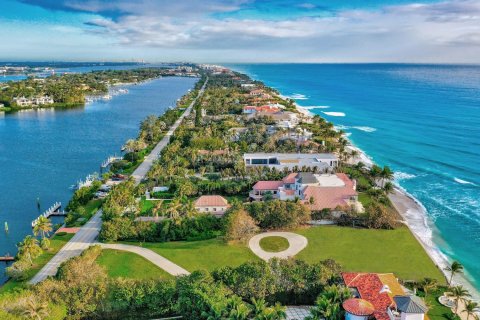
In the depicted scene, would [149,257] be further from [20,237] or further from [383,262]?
[383,262]

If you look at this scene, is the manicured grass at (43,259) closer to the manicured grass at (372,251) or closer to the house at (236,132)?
the manicured grass at (372,251)

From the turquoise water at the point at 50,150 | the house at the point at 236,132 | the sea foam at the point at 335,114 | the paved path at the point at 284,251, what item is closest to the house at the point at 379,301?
the paved path at the point at 284,251

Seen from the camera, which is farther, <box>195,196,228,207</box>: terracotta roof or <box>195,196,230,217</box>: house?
<box>195,196,228,207</box>: terracotta roof

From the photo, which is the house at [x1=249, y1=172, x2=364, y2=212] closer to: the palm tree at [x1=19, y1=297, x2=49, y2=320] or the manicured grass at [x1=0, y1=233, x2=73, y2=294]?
the manicured grass at [x1=0, y1=233, x2=73, y2=294]

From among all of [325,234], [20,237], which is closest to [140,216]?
[20,237]

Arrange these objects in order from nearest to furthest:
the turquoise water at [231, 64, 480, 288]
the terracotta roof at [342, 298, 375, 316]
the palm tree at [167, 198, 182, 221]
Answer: the terracotta roof at [342, 298, 375, 316], the palm tree at [167, 198, 182, 221], the turquoise water at [231, 64, 480, 288]

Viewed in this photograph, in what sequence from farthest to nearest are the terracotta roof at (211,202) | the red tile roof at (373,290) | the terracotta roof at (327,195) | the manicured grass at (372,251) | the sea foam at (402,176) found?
the sea foam at (402,176) < the terracotta roof at (211,202) < the terracotta roof at (327,195) < the manicured grass at (372,251) < the red tile roof at (373,290)

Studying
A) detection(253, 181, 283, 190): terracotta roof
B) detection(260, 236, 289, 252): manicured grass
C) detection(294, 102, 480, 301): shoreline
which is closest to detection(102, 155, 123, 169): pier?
detection(253, 181, 283, 190): terracotta roof
